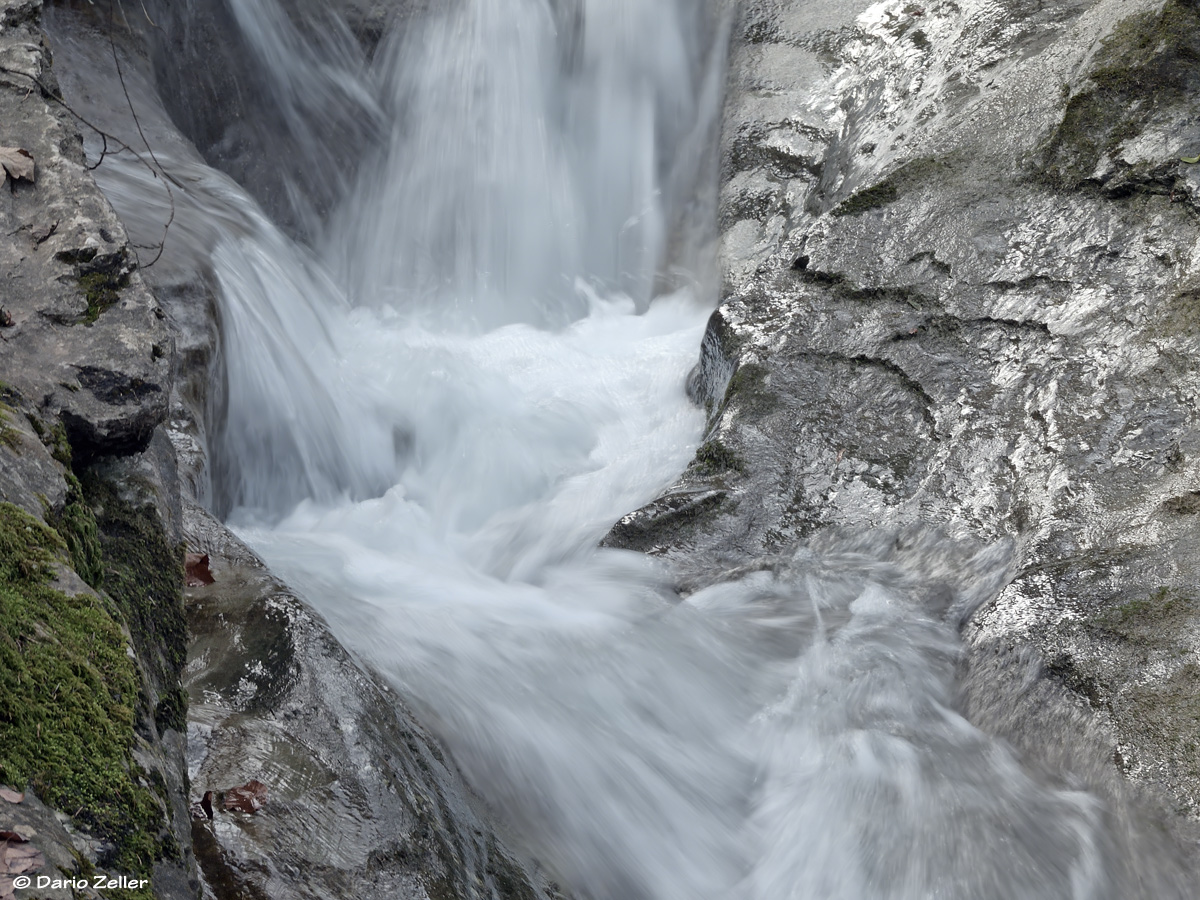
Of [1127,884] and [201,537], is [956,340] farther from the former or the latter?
[201,537]

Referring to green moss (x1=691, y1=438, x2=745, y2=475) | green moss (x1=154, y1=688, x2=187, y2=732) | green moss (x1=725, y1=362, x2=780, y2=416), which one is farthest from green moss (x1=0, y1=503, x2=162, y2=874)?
green moss (x1=725, y1=362, x2=780, y2=416)

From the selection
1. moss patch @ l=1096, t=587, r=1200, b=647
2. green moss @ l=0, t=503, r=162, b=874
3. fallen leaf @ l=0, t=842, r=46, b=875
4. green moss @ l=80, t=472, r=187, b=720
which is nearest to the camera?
fallen leaf @ l=0, t=842, r=46, b=875

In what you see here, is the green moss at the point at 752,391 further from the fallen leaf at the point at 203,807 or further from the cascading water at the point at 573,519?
the fallen leaf at the point at 203,807

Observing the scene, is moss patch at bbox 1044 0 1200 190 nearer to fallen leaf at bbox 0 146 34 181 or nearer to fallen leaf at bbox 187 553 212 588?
fallen leaf at bbox 187 553 212 588

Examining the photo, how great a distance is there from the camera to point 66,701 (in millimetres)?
1397

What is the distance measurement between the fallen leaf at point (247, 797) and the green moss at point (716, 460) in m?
2.75

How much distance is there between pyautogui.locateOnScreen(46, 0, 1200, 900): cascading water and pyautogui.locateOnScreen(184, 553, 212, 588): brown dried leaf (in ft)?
2.20

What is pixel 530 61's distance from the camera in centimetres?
831

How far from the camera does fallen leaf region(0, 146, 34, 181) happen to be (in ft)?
7.90

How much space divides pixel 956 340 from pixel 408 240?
4.87 m

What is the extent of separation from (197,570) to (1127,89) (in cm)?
494

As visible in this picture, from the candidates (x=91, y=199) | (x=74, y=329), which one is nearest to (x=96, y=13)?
(x=91, y=199)

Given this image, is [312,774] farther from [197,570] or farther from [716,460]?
[716,460]

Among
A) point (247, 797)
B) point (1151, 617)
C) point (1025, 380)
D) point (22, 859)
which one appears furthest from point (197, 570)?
point (1025, 380)
